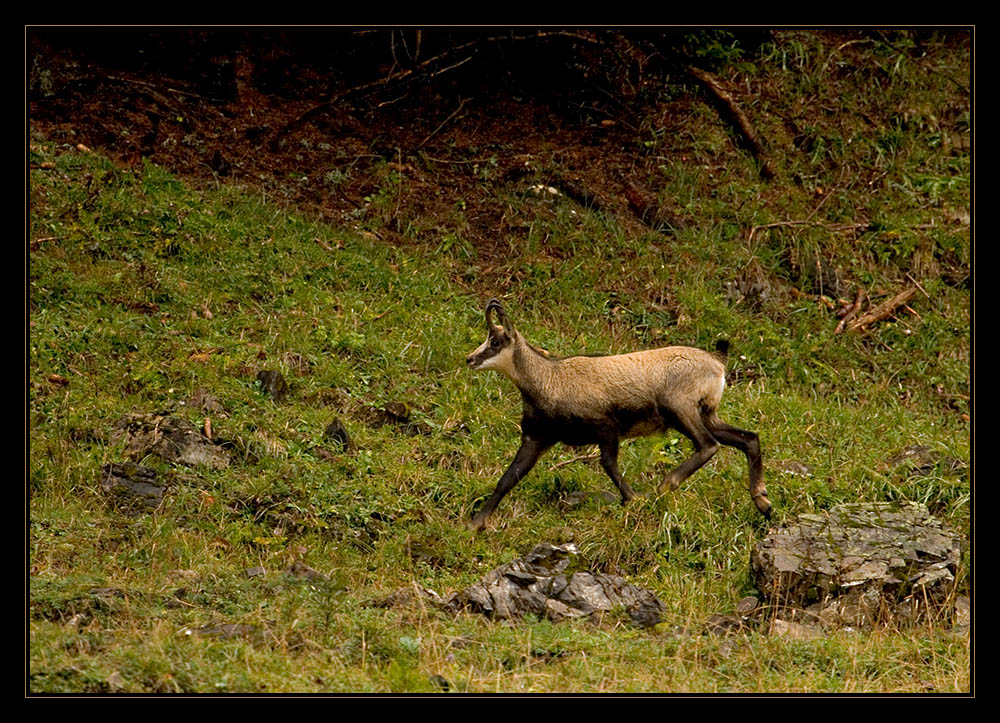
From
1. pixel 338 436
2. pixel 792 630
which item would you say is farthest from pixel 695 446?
pixel 338 436

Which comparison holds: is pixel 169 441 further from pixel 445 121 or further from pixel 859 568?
pixel 445 121

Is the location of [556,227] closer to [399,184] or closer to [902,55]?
[399,184]

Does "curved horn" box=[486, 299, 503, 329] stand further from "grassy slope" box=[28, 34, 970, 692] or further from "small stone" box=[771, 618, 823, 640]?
"small stone" box=[771, 618, 823, 640]

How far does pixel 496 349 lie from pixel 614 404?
3.37ft

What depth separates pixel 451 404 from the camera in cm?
1058

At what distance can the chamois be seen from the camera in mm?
8992

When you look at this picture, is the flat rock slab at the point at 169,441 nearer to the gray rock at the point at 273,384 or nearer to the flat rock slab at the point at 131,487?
the flat rock slab at the point at 131,487

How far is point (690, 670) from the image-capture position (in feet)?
20.7

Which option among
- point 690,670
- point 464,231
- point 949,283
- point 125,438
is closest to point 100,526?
point 125,438

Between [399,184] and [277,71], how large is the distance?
122 inches

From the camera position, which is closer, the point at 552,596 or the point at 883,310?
the point at 552,596

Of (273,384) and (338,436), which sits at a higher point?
(273,384)

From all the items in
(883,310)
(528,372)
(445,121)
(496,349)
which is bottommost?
(883,310)

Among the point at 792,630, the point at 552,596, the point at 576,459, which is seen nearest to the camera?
the point at 792,630
